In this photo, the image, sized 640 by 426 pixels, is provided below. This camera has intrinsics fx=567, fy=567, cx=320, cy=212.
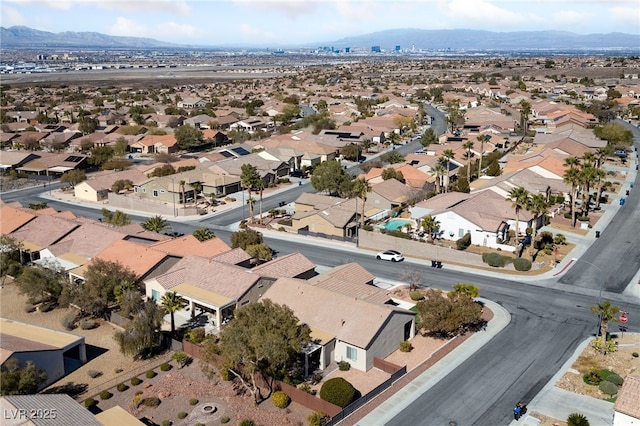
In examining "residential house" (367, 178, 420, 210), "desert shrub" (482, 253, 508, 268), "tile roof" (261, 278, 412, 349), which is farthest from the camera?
"residential house" (367, 178, 420, 210)

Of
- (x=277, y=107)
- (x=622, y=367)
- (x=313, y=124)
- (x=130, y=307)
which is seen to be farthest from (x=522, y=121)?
(x=130, y=307)

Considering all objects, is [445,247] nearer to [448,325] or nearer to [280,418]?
[448,325]

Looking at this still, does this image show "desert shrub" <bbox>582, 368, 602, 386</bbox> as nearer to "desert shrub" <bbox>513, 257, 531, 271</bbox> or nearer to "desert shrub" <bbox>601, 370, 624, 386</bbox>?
"desert shrub" <bbox>601, 370, 624, 386</bbox>

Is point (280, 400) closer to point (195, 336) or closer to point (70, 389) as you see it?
point (195, 336)

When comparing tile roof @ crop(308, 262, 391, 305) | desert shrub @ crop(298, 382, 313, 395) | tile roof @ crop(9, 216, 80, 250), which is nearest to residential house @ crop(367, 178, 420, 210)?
tile roof @ crop(308, 262, 391, 305)

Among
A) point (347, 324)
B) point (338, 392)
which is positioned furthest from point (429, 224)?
point (338, 392)
